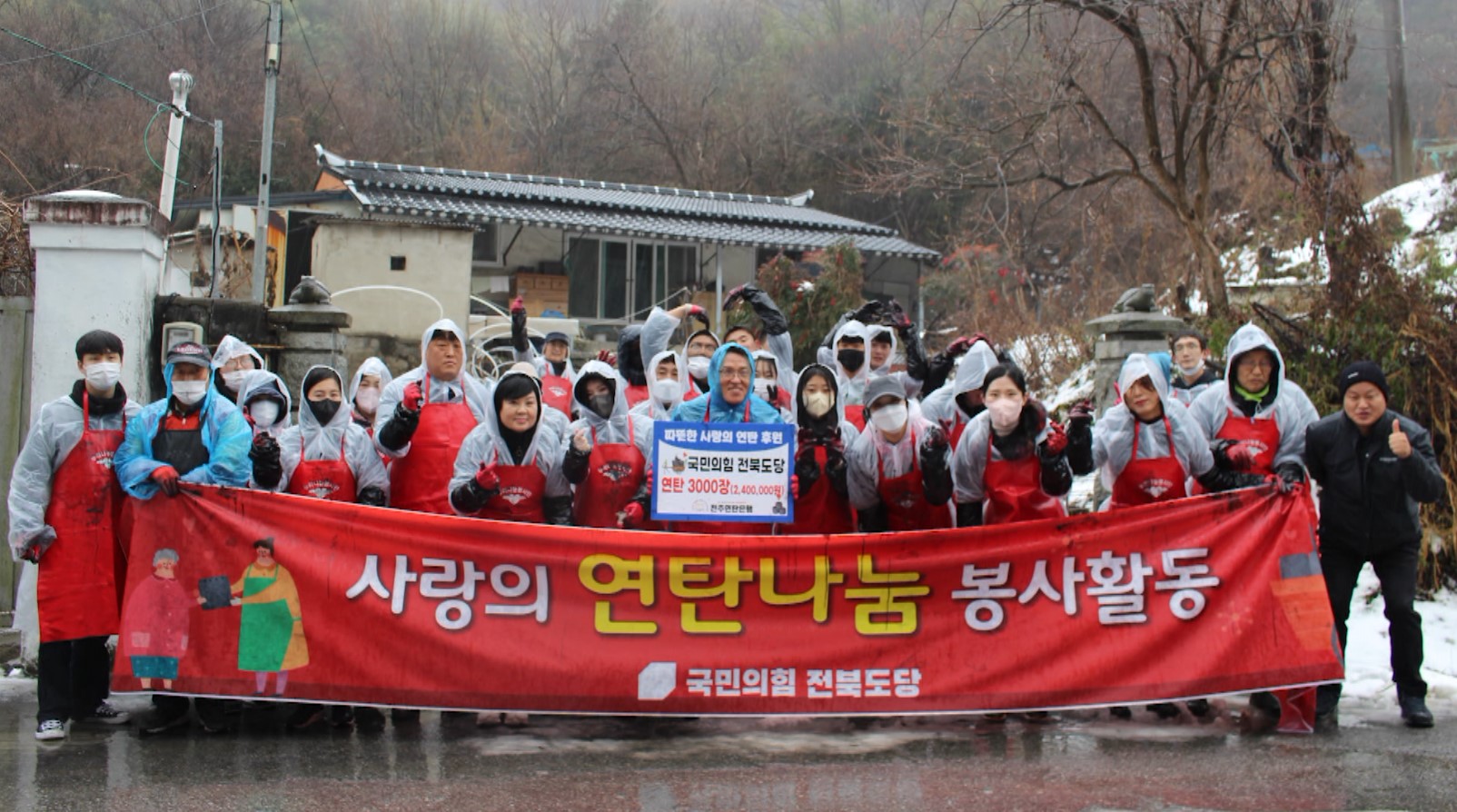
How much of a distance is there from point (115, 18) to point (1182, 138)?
29882 millimetres

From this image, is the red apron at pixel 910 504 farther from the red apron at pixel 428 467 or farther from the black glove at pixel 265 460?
the black glove at pixel 265 460

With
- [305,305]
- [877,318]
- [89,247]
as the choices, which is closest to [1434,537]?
[877,318]

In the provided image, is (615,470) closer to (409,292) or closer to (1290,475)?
(1290,475)

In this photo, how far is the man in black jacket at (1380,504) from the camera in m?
5.84

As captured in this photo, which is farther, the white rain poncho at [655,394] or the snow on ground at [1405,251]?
the snow on ground at [1405,251]

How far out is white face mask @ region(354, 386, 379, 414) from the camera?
687 cm

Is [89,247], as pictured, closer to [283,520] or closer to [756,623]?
[283,520]

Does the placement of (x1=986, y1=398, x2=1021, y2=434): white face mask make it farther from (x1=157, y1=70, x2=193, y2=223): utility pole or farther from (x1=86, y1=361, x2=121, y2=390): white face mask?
(x1=157, y1=70, x2=193, y2=223): utility pole

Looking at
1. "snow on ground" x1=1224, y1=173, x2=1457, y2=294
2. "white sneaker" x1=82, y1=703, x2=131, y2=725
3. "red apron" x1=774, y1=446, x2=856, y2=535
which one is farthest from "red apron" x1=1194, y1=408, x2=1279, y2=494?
"white sneaker" x1=82, y1=703, x2=131, y2=725

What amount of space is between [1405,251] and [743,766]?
8290mm

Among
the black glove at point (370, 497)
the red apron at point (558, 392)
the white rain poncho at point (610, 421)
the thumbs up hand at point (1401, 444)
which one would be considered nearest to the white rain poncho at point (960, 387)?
the white rain poncho at point (610, 421)

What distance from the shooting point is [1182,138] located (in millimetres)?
11742

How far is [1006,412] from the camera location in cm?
578

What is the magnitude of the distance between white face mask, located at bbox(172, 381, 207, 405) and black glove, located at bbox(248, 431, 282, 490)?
32cm
